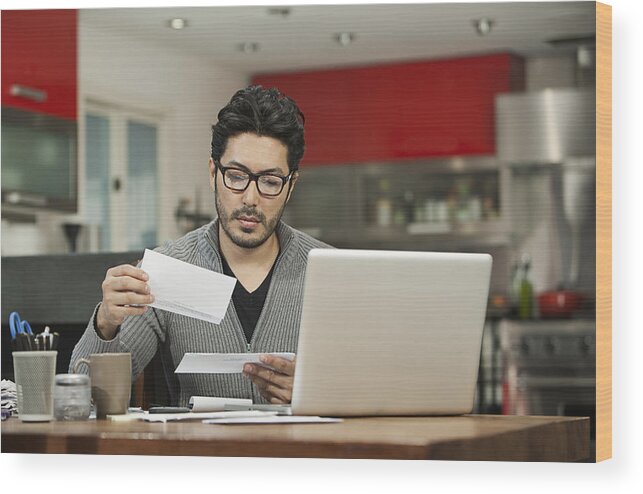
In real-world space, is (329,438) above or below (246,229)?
below

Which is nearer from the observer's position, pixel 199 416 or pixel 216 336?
pixel 199 416

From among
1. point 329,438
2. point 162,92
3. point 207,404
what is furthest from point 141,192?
point 329,438

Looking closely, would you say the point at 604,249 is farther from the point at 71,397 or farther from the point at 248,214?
the point at 71,397

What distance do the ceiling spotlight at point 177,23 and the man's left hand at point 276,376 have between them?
1.02 m

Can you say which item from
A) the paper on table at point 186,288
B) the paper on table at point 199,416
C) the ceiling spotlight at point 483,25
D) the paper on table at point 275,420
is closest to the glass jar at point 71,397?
the paper on table at point 199,416

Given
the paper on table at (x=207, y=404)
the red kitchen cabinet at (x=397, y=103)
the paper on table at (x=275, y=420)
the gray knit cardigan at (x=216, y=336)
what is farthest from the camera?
the red kitchen cabinet at (x=397, y=103)

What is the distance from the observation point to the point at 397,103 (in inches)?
125

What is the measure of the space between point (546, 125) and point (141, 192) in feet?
3.85

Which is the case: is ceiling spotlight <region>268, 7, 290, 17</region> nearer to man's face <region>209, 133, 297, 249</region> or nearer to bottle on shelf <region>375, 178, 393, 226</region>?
man's face <region>209, 133, 297, 249</region>

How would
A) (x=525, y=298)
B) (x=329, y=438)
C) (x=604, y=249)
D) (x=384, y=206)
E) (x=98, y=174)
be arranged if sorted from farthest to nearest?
(x=525, y=298) < (x=384, y=206) < (x=98, y=174) < (x=604, y=249) < (x=329, y=438)

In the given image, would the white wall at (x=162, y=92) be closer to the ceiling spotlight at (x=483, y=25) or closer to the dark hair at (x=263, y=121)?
the dark hair at (x=263, y=121)

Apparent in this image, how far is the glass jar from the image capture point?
Result: 2.21 m

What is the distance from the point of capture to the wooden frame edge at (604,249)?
273 centimetres

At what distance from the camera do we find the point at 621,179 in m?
2.73
